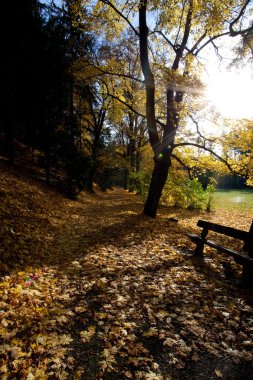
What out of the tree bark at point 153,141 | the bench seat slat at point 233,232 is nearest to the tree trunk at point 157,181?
the tree bark at point 153,141

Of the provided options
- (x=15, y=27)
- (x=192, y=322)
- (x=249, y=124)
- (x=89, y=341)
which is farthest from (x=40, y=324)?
(x=15, y=27)

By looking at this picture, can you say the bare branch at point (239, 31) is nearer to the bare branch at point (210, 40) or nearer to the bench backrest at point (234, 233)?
the bare branch at point (210, 40)

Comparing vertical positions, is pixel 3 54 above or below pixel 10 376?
above

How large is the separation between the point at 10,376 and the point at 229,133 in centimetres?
1044

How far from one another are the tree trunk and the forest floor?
12.9 ft

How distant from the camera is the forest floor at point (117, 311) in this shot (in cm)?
273

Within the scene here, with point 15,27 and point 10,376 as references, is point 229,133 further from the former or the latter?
point 10,376

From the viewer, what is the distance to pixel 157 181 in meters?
10.7

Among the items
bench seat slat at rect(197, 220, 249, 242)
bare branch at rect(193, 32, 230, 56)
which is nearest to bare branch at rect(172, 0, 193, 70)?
bare branch at rect(193, 32, 230, 56)

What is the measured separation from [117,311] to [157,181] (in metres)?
7.48

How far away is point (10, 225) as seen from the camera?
21.1ft

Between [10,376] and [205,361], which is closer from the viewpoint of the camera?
[10,376]

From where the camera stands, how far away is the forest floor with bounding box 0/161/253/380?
8.96ft

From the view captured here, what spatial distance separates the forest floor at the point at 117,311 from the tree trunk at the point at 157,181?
155 inches
